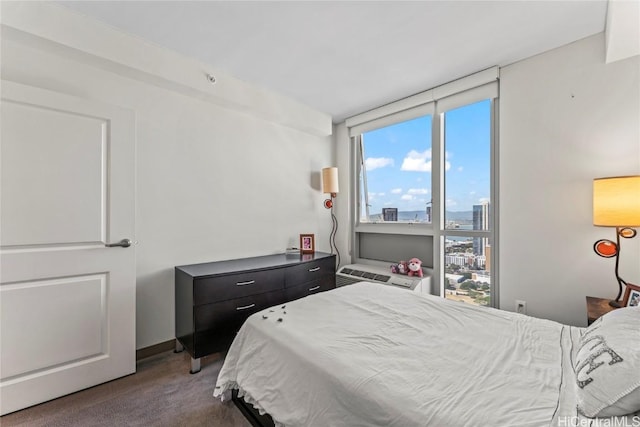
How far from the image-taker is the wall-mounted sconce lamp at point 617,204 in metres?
1.70

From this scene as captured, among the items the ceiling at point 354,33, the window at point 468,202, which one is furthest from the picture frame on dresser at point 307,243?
the ceiling at point 354,33

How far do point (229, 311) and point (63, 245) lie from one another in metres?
1.22

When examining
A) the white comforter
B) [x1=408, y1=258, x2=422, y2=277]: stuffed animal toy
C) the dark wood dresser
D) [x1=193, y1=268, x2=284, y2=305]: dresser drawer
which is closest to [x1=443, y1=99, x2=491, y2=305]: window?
[x1=408, y1=258, x2=422, y2=277]: stuffed animal toy

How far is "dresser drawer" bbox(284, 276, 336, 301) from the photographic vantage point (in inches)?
109

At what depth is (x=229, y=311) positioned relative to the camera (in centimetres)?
232

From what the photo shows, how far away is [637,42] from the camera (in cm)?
Answer: 188

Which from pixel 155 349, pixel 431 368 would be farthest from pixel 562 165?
pixel 155 349

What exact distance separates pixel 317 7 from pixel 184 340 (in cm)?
269

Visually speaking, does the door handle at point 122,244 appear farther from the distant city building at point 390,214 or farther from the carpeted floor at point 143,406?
the distant city building at point 390,214

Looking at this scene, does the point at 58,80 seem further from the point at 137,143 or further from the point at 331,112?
the point at 331,112

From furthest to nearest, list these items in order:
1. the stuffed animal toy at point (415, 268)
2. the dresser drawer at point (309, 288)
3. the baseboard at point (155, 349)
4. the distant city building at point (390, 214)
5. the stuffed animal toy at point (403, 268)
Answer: the distant city building at point (390, 214) → the stuffed animal toy at point (403, 268) → the stuffed animal toy at point (415, 268) → the dresser drawer at point (309, 288) → the baseboard at point (155, 349)

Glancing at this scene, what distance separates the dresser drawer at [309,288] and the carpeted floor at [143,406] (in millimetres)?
908

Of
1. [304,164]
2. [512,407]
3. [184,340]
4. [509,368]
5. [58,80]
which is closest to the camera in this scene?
[512,407]

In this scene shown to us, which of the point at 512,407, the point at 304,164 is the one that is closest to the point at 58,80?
the point at 304,164
